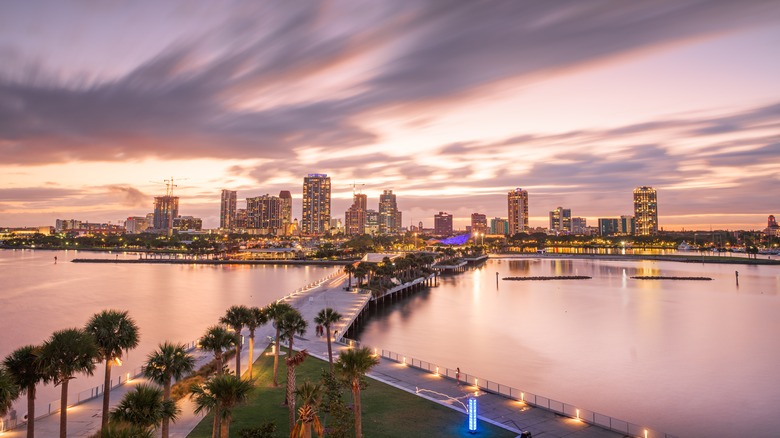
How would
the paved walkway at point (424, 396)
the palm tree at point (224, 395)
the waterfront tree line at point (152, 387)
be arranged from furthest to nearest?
the paved walkway at point (424, 396) < the palm tree at point (224, 395) < the waterfront tree line at point (152, 387)

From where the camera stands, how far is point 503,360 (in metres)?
44.3

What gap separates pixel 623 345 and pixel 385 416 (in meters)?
35.8

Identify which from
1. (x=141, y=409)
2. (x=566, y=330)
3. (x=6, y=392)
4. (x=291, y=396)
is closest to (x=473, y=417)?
(x=291, y=396)

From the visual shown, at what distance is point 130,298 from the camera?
81000 mm

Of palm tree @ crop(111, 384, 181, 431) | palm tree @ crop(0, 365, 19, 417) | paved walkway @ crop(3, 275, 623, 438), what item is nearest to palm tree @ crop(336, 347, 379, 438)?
paved walkway @ crop(3, 275, 623, 438)

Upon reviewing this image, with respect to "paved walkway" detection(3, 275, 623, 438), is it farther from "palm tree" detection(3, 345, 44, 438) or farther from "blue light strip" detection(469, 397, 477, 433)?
"palm tree" detection(3, 345, 44, 438)

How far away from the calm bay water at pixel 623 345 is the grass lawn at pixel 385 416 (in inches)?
516

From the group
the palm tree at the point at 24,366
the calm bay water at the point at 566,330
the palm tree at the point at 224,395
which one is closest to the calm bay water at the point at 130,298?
the calm bay water at the point at 566,330

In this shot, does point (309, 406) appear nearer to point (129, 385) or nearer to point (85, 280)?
point (129, 385)

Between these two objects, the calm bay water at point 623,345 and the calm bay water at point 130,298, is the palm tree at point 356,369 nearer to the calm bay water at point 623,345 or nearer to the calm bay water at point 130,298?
the calm bay water at point 130,298

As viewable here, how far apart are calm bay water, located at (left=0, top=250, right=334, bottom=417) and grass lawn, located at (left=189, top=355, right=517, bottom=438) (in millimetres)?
11815

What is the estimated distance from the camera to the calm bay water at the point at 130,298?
172 feet

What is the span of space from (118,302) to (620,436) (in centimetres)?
7702

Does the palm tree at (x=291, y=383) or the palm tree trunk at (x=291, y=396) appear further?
the palm tree at (x=291, y=383)
